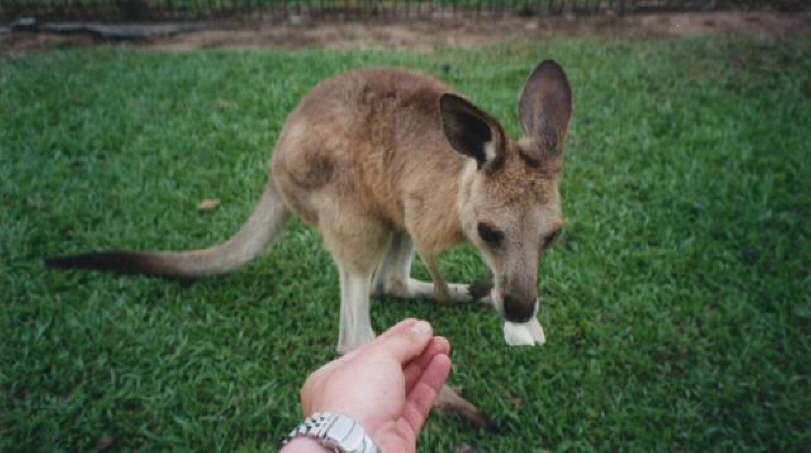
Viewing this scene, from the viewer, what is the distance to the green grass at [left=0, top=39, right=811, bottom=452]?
255cm

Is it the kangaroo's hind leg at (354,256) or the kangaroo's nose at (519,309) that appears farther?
the kangaroo's hind leg at (354,256)

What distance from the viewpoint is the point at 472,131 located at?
6.88 ft

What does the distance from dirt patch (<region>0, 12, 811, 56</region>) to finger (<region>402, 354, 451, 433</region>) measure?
16.4 ft

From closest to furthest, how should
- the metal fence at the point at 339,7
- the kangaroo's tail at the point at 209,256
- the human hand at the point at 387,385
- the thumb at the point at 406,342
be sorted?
the human hand at the point at 387,385 < the thumb at the point at 406,342 < the kangaroo's tail at the point at 209,256 < the metal fence at the point at 339,7

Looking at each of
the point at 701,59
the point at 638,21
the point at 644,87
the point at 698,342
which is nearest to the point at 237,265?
the point at 698,342

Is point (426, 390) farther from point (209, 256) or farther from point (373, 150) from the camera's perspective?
point (209, 256)

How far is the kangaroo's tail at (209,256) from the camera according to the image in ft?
9.70

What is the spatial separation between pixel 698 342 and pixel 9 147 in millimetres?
4569

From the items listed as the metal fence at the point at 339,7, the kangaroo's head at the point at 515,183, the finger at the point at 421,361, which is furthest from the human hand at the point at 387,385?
the metal fence at the point at 339,7

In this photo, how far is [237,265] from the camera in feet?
10.1

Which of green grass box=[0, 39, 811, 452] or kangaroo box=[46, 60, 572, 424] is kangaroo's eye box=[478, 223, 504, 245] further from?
green grass box=[0, 39, 811, 452]

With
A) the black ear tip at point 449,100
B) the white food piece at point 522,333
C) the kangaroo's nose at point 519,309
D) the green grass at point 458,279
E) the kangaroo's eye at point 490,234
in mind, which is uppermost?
the black ear tip at point 449,100

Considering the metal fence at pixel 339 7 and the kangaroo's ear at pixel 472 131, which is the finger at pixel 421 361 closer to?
the kangaroo's ear at pixel 472 131

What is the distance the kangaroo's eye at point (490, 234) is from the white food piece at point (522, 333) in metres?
0.28
